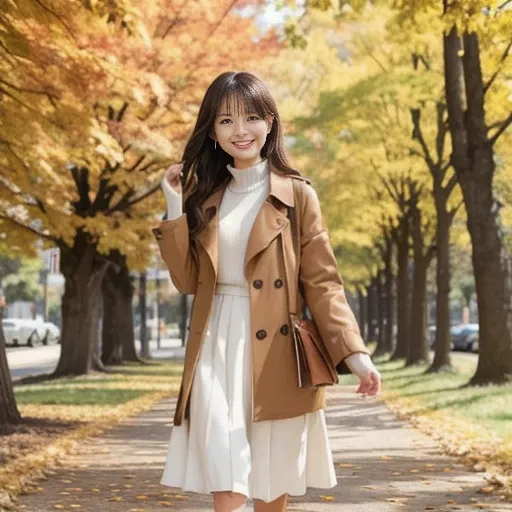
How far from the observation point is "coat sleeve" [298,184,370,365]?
4.04 meters

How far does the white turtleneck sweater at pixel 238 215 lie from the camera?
4.08 metres

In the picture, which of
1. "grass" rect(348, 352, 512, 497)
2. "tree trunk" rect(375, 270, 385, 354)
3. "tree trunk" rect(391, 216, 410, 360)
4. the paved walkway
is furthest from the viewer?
"tree trunk" rect(375, 270, 385, 354)

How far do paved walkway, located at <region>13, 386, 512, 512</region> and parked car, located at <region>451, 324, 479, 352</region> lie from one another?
117ft

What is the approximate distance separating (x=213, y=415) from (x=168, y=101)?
1596 cm

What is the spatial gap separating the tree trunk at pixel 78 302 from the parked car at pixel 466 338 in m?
25.8

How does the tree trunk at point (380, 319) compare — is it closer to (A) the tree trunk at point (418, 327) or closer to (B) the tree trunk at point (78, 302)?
(A) the tree trunk at point (418, 327)

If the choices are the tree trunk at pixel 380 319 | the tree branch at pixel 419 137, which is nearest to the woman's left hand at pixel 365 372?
the tree branch at pixel 419 137

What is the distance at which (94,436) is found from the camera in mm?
11516

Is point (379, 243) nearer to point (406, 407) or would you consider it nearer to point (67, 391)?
point (67, 391)

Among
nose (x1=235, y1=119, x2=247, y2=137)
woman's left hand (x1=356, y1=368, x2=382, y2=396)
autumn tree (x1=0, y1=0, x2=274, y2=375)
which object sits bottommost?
woman's left hand (x1=356, y1=368, x2=382, y2=396)

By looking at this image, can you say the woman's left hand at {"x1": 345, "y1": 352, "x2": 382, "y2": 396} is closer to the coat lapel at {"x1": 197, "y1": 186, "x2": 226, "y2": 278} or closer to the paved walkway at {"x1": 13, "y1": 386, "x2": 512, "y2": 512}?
the coat lapel at {"x1": 197, "y1": 186, "x2": 226, "y2": 278}

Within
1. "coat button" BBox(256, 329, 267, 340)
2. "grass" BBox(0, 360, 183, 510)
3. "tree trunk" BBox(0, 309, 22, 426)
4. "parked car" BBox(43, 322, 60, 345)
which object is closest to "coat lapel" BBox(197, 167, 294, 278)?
"coat button" BBox(256, 329, 267, 340)

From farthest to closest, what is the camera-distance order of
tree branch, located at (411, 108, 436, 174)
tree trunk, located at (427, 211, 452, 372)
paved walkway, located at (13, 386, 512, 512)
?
tree branch, located at (411, 108, 436, 174) < tree trunk, located at (427, 211, 452, 372) < paved walkway, located at (13, 386, 512, 512)

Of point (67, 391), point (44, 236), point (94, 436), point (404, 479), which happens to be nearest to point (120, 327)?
point (44, 236)
